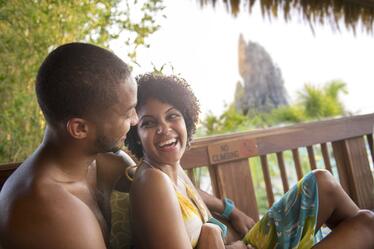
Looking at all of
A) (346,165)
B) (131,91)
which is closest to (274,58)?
(346,165)

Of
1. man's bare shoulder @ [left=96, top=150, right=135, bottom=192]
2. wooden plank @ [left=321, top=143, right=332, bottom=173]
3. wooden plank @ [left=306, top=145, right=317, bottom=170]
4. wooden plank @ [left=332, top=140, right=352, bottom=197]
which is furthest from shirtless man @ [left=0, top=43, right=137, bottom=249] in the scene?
wooden plank @ [left=332, top=140, right=352, bottom=197]

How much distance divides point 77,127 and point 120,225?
0.36 m

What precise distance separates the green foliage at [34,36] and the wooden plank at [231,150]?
26.2 inches

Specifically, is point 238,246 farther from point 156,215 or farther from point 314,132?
point 314,132

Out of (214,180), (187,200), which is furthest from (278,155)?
(187,200)

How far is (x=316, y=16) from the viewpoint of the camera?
321 cm

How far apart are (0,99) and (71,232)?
134 cm

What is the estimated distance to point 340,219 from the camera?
1383 mm

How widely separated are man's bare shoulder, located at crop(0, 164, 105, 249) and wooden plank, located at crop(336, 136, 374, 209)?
1.72m

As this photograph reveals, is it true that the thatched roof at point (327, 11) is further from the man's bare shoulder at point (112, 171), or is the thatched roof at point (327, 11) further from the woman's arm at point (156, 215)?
the woman's arm at point (156, 215)

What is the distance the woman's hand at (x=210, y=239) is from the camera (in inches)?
41.4

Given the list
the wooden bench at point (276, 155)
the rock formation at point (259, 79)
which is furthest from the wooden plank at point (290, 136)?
the rock formation at point (259, 79)

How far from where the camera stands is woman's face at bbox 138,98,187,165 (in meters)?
1.17

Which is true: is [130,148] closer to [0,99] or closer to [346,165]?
[0,99]
